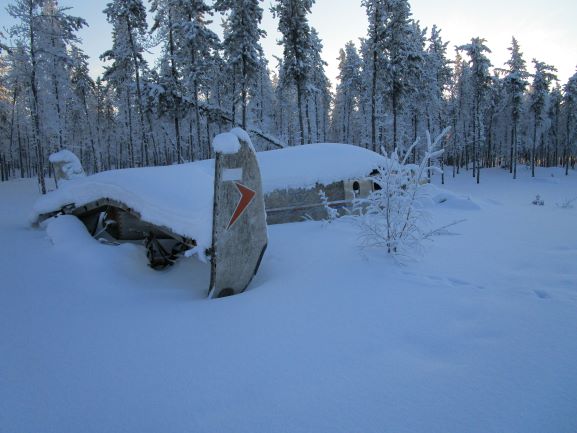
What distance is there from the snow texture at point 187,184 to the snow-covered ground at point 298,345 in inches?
40.5

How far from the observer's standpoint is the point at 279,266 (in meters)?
5.20

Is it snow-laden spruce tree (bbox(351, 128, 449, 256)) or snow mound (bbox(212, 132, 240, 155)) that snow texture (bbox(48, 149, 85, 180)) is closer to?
snow mound (bbox(212, 132, 240, 155))

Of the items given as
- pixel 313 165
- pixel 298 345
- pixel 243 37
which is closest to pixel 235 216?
pixel 298 345

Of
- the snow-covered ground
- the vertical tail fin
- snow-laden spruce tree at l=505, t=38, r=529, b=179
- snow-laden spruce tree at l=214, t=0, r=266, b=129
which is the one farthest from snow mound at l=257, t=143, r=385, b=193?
snow-laden spruce tree at l=505, t=38, r=529, b=179

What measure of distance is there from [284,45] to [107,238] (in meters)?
17.9

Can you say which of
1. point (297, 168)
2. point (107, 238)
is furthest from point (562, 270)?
point (107, 238)

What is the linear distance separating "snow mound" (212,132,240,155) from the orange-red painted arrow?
444 mm

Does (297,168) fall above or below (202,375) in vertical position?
above

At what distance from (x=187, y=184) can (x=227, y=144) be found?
1868 mm

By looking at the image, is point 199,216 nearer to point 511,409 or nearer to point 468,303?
point 468,303

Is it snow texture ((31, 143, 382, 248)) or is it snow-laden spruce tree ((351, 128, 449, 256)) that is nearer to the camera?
snow texture ((31, 143, 382, 248))

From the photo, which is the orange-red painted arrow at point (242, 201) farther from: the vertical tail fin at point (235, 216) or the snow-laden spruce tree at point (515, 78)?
the snow-laden spruce tree at point (515, 78)

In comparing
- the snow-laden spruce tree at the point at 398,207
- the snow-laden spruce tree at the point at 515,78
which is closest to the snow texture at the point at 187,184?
the snow-laden spruce tree at the point at 398,207

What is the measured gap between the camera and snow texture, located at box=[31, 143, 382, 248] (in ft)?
15.8
